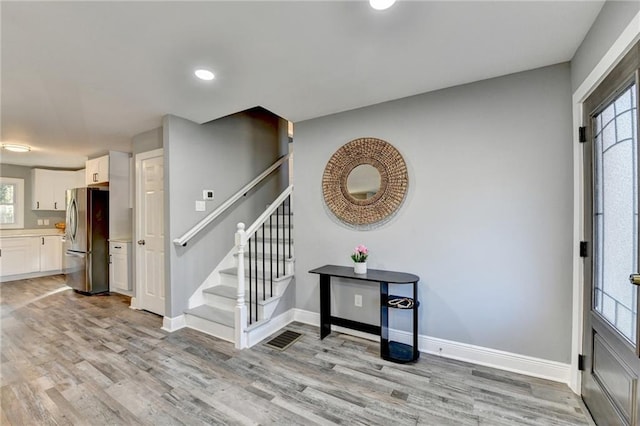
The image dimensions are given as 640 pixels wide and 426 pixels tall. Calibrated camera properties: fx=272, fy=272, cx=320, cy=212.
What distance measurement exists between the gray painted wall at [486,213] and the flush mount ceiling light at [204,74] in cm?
140

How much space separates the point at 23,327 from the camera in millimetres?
3086

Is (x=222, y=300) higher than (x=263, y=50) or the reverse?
the reverse

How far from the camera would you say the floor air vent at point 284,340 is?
2608 mm

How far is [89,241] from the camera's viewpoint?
4.43 meters

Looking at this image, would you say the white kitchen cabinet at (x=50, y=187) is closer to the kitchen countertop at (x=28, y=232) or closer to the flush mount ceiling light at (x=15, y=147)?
the kitchen countertop at (x=28, y=232)

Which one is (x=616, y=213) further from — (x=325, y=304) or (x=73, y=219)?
(x=73, y=219)

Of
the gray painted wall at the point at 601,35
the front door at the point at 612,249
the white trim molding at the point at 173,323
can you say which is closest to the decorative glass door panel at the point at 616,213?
the front door at the point at 612,249

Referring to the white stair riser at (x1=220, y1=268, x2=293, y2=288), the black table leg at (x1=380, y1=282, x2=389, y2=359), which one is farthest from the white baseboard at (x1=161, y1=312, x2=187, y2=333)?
the black table leg at (x1=380, y1=282, x2=389, y2=359)

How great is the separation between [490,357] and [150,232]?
3.90m

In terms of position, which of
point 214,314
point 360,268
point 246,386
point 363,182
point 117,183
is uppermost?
point 117,183

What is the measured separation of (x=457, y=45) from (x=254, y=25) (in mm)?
1307

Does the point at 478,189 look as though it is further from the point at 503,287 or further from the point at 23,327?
the point at 23,327

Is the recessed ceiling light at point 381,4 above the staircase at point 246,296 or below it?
above

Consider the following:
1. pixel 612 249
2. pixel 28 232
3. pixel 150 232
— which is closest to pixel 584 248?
pixel 612 249
